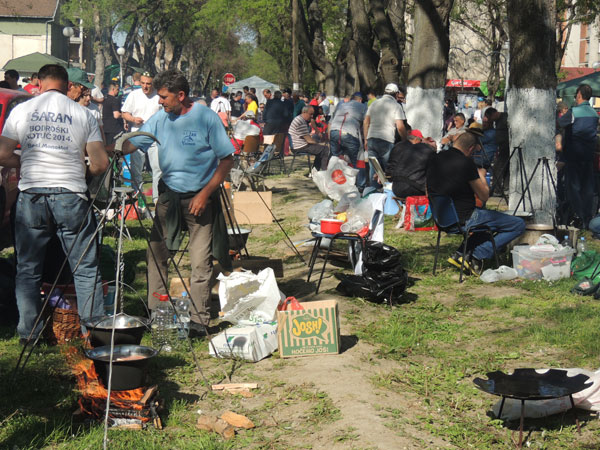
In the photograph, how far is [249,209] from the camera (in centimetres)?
1159

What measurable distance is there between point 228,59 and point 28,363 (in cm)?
8261

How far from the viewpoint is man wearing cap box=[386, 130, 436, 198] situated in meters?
11.6

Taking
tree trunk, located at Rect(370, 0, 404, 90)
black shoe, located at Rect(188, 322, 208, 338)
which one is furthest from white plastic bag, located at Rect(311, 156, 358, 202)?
black shoe, located at Rect(188, 322, 208, 338)

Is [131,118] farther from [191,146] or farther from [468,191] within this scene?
[191,146]

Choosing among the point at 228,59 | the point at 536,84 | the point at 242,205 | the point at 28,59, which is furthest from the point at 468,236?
the point at 228,59

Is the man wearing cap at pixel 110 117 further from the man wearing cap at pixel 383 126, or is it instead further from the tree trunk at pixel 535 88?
the tree trunk at pixel 535 88

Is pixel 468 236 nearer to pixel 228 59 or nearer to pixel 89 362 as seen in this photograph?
pixel 89 362

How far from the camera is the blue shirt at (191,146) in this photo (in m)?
6.79

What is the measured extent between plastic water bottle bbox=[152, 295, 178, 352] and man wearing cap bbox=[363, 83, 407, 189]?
6890 millimetres

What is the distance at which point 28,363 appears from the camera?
20.5 ft

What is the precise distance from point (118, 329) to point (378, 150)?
8836 millimetres

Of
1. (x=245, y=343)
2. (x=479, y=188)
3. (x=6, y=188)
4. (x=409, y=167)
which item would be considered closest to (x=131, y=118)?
(x=6, y=188)

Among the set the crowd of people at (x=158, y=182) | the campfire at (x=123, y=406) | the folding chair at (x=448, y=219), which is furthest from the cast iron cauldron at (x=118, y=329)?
the folding chair at (x=448, y=219)

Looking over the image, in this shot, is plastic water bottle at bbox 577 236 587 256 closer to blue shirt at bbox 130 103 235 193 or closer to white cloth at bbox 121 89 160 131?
blue shirt at bbox 130 103 235 193
